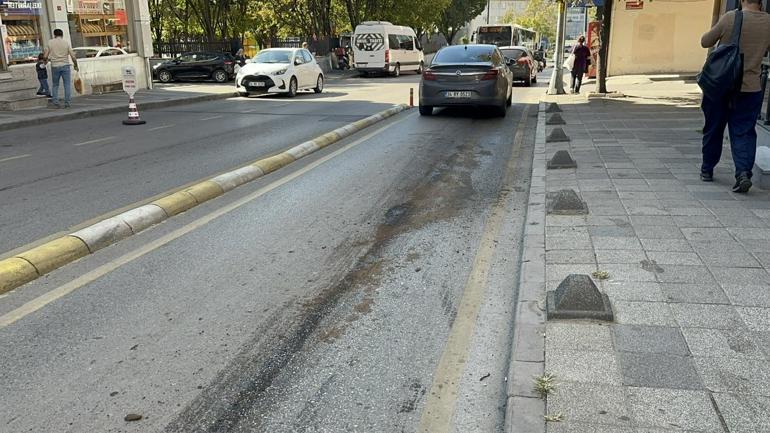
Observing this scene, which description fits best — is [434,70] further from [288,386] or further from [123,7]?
[123,7]

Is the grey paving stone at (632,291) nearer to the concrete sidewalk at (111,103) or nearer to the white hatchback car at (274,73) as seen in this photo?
the concrete sidewalk at (111,103)

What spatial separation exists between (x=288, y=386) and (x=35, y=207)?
483cm

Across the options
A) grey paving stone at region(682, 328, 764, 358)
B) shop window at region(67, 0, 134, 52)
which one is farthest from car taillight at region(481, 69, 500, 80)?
shop window at region(67, 0, 134, 52)

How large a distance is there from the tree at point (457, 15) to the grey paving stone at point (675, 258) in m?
66.2

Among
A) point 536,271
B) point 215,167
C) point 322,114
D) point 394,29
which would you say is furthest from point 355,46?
point 536,271

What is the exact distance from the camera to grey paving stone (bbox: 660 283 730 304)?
405cm

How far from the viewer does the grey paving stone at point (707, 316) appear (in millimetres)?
3725

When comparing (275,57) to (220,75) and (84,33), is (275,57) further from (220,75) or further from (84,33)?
(220,75)

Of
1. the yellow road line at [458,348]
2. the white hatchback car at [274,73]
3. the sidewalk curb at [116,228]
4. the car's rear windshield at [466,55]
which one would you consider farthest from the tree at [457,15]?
the yellow road line at [458,348]

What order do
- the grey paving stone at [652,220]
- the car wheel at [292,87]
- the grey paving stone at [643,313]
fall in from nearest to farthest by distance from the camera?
the grey paving stone at [643,313] < the grey paving stone at [652,220] < the car wheel at [292,87]

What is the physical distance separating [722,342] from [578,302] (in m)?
0.79

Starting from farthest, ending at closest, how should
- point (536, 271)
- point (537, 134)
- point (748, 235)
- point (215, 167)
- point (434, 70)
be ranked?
point (434, 70), point (537, 134), point (215, 167), point (748, 235), point (536, 271)

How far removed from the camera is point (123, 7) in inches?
892

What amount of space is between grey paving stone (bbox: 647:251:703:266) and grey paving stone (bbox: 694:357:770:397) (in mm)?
1449
